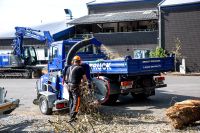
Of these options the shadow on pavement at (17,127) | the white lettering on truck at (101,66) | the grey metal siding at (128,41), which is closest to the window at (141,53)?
the grey metal siding at (128,41)

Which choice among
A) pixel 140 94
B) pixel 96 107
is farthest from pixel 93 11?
pixel 96 107

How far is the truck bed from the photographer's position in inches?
568

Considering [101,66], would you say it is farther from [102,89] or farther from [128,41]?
[128,41]

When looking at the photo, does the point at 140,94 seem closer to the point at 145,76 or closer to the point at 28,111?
the point at 145,76

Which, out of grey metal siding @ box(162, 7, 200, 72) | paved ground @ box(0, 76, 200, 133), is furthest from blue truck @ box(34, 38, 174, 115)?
grey metal siding @ box(162, 7, 200, 72)

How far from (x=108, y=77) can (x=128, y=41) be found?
73.8 ft

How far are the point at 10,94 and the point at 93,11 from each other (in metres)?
27.7

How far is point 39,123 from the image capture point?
11.7 m

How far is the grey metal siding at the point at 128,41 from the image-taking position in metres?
36.3

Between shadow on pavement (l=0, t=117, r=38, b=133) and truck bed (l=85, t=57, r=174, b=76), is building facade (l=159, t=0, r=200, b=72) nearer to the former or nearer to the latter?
truck bed (l=85, t=57, r=174, b=76)

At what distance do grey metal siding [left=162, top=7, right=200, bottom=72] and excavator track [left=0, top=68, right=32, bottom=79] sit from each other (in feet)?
39.4

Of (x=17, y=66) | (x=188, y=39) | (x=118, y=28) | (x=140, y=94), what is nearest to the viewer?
(x=140, y=94)

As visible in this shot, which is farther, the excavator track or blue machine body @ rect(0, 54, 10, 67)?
blue machine body @ rect(0, 54, 10, 67)

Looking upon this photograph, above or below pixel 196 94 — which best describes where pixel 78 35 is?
above
